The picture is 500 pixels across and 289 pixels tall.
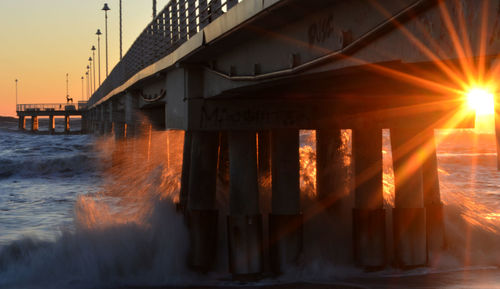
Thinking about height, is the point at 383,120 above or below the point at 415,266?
above

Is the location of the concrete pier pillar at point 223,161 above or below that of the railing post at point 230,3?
below

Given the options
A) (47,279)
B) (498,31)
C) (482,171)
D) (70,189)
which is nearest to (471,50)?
(498,31)

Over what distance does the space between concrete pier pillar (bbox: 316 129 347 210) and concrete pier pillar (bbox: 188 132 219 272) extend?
12.2ft

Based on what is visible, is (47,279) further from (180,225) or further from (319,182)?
(319,182)

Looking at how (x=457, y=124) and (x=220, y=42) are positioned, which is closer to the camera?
(x=220, y=42)

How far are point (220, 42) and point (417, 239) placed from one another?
5.86 m

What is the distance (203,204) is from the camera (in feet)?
46.4

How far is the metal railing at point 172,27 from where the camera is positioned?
12641 mm

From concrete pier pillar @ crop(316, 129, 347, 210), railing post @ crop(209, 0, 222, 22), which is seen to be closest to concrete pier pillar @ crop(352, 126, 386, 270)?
concrete pier pillar @ crop(316, 129, 347, 210)

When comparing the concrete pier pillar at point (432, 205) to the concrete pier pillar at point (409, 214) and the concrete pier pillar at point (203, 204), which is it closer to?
the concrete pier pillar at point (409, 214)

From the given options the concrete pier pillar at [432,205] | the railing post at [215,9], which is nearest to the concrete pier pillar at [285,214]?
the railing post at [215,9]

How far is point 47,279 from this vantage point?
13.0m

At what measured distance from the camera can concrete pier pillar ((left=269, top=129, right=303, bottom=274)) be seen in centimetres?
1323

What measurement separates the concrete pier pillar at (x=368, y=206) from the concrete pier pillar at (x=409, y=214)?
344 millimetres
